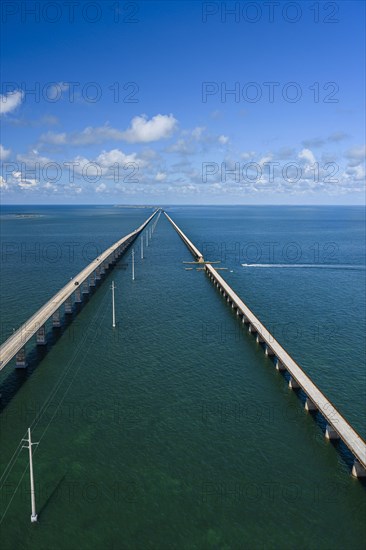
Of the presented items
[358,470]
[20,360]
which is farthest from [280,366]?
[20,360]

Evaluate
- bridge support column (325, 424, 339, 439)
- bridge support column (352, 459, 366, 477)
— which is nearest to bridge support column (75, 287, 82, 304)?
bridge support column (325, 424, 339, 439)

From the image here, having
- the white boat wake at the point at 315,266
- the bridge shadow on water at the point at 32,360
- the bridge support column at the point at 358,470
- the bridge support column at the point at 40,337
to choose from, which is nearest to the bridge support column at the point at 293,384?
the bridge support column at the point at 358,470

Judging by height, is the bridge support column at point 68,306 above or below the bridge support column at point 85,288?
below

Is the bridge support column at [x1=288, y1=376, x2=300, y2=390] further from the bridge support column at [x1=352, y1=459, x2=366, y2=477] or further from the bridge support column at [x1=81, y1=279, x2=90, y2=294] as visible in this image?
the bridge support column at [x1=81, y1=279, x2=90, y2=294]

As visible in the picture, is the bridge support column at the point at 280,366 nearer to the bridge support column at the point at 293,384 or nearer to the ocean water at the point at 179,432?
the ocean water at the point at 179,432

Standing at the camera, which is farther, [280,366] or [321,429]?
[280,366]

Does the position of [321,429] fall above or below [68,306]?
below

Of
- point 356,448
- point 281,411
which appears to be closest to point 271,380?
point 281,411

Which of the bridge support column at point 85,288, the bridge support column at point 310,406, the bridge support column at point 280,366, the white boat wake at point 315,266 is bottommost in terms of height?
the bridge support column at point 310,406

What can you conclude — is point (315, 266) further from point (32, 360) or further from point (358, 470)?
point (358, 470)

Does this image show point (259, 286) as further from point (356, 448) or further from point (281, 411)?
point (356, 448)
